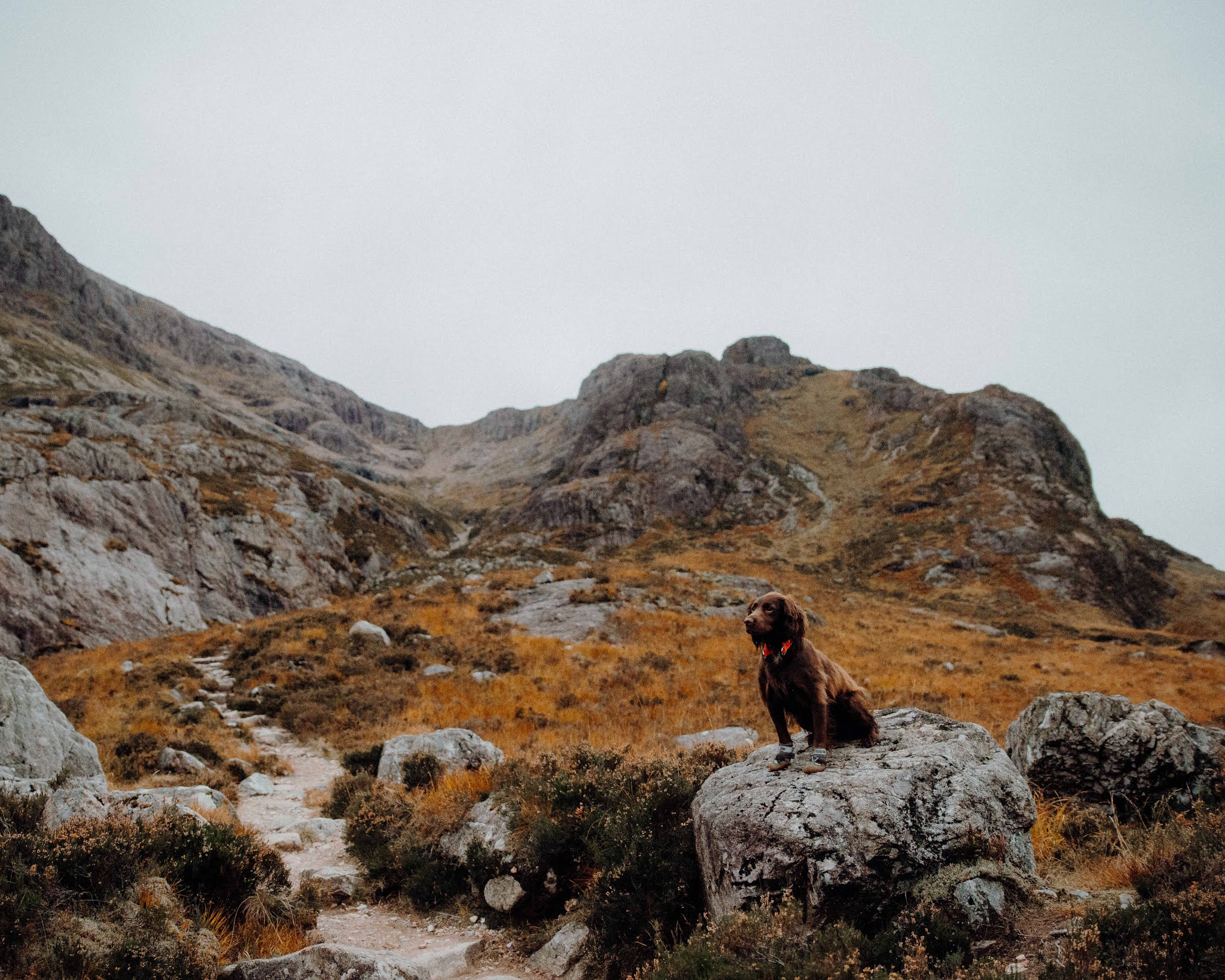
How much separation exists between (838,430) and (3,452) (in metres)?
101

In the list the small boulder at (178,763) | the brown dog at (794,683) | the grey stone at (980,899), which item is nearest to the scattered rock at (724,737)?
the brown dog at (794,683)

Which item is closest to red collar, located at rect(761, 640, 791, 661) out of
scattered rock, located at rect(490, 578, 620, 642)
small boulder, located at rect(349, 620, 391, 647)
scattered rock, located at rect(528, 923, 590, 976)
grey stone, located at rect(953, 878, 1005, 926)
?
grey stone, located at rect(953, 878, 1005, 926)

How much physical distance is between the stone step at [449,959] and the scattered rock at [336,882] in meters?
1.72

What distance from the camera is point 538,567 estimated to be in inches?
1501

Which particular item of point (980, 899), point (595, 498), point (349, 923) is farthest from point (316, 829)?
point (595, 498)

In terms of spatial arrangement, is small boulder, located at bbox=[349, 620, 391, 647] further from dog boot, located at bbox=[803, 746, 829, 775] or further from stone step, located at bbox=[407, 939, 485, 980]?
dog boot, located at bbox=[803, 746, 829, 775]

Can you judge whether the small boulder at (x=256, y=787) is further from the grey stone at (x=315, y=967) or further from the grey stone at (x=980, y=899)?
the grey stone at (x=980, y=899)

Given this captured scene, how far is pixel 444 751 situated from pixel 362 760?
2377mm

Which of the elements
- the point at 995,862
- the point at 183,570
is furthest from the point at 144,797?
the point at 183,570

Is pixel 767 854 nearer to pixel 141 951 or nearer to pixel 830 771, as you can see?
pixel 830 771

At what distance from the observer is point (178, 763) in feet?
32.3

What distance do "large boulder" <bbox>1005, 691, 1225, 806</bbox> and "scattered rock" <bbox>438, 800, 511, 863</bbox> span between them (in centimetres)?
649

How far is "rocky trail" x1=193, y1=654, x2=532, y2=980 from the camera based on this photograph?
3971 millimetres

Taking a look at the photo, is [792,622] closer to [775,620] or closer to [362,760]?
[775,620]
